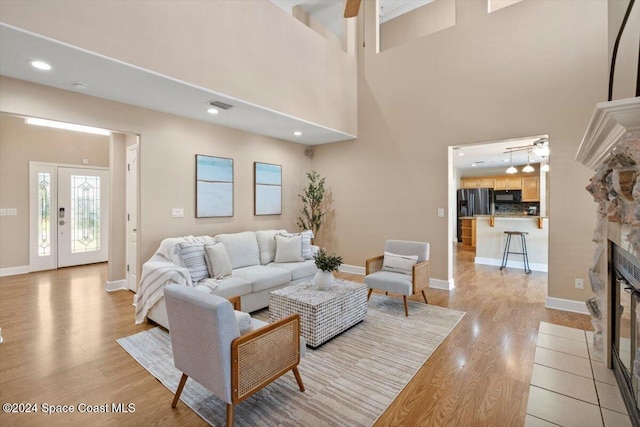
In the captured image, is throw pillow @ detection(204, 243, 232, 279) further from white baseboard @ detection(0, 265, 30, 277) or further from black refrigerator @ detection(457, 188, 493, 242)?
black refrigerator @ detection(457, 188, 493, 242)

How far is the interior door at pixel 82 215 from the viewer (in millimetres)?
6102

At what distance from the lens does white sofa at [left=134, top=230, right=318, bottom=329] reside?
10.4 feet

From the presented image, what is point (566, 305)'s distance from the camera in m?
3.76

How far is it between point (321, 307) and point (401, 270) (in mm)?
1557

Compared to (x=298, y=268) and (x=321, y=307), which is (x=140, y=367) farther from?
(x=298, y=268)

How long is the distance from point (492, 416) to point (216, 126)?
4.69 meters

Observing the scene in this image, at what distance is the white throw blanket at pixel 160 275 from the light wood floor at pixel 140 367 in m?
0.27

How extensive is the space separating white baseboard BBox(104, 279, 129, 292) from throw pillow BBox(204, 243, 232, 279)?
2040 mm

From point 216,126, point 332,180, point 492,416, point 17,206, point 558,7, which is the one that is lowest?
point 492,416

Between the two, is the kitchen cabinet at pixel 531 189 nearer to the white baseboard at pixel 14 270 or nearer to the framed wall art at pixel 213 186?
the framed wall art at pixel 213 186

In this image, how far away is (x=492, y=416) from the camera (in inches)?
75.6

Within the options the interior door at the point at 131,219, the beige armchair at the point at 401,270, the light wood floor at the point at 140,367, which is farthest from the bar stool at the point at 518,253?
the interior door at the point at 131,219

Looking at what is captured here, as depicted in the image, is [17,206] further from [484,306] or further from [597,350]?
[597,350]

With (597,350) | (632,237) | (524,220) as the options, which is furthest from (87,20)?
(524,220)
